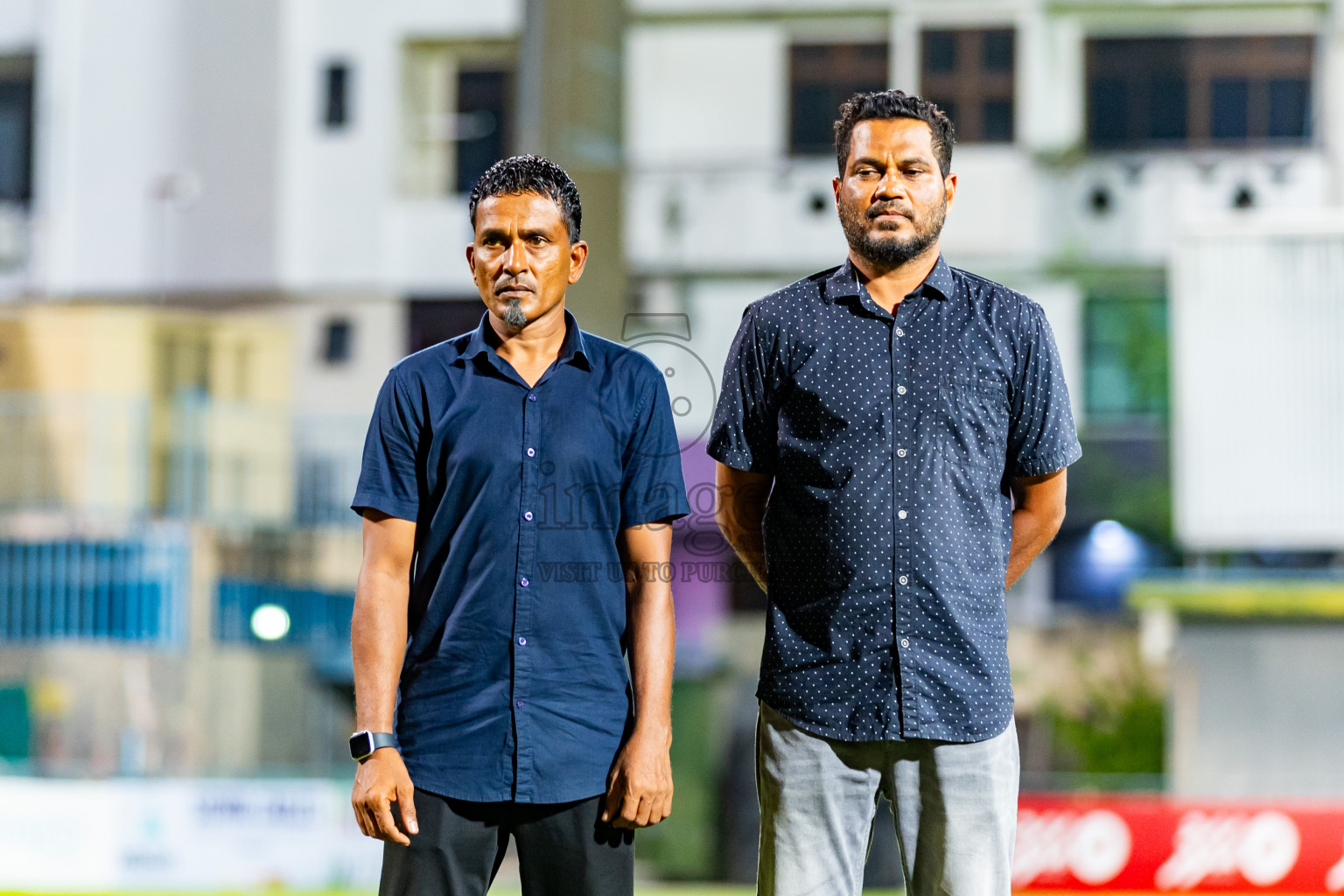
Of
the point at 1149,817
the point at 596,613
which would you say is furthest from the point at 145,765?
the point at 596,613

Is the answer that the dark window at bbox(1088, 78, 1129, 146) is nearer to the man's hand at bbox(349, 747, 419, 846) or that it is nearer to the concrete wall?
the concrete wall

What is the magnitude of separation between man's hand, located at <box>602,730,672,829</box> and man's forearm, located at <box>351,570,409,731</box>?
341mm

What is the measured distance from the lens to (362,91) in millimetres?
13906

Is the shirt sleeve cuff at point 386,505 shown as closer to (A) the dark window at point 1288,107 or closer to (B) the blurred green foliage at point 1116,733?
(B) the blurred green foliage at point 1116,733

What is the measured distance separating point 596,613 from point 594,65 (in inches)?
427

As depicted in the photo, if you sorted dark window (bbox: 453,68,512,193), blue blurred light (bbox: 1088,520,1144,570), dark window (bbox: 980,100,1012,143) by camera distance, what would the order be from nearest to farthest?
blue blurred light (bbox: 1088,520,1144,570), dark window (bbox: 980,100,1012,143), dark window (bbox: 453,68,512,193)

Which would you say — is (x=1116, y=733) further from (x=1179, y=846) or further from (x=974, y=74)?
(x=974, y=74)

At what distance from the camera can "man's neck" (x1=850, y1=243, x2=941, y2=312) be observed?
253cm

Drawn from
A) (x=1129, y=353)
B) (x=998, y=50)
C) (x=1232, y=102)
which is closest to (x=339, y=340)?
(x=998, y=50)

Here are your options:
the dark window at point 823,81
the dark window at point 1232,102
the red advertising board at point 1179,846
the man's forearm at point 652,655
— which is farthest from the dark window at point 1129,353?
the man's forearm at point 652,655

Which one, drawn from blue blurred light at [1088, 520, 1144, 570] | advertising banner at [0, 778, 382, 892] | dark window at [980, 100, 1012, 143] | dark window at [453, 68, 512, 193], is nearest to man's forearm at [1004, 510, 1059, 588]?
advertising banner at [0, 778, 382, 892]

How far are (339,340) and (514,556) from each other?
11.9m

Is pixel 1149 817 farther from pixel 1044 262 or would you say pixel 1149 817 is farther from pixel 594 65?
pixel 594 65

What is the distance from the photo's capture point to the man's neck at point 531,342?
2525 millimetres
